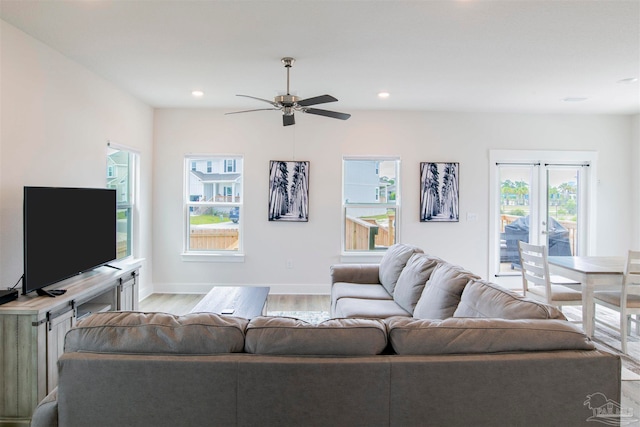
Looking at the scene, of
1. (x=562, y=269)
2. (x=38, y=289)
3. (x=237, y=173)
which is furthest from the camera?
(x=237, y=173)

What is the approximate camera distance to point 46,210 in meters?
2.62

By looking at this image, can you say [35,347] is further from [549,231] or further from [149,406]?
[549,231]

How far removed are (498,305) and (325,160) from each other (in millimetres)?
3806

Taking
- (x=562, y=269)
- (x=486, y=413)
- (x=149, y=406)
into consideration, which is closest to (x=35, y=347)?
(x=149, y=406)

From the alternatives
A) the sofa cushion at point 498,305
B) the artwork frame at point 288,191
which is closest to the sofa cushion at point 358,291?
the sofa cushion at point 498,305

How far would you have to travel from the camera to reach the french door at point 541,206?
17.9 ft

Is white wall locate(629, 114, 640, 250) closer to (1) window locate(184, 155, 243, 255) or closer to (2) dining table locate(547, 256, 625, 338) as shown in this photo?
(2) dining table locate(547, 256, 625, 338)

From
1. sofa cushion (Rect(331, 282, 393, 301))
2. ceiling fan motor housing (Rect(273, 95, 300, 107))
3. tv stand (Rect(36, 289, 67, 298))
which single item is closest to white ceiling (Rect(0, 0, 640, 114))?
ceiling fan motor housing (Rect(273, 95, 300, 107))

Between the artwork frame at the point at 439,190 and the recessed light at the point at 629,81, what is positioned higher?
the recessed light at the point at 629,81

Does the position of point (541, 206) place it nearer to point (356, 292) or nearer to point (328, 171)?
point (328, 171)

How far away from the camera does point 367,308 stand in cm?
293

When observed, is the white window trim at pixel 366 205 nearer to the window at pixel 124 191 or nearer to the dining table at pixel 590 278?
the dining table at pixel 590 278

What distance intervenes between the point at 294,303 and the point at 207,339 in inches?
139

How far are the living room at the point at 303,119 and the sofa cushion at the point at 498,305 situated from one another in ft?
6.02
